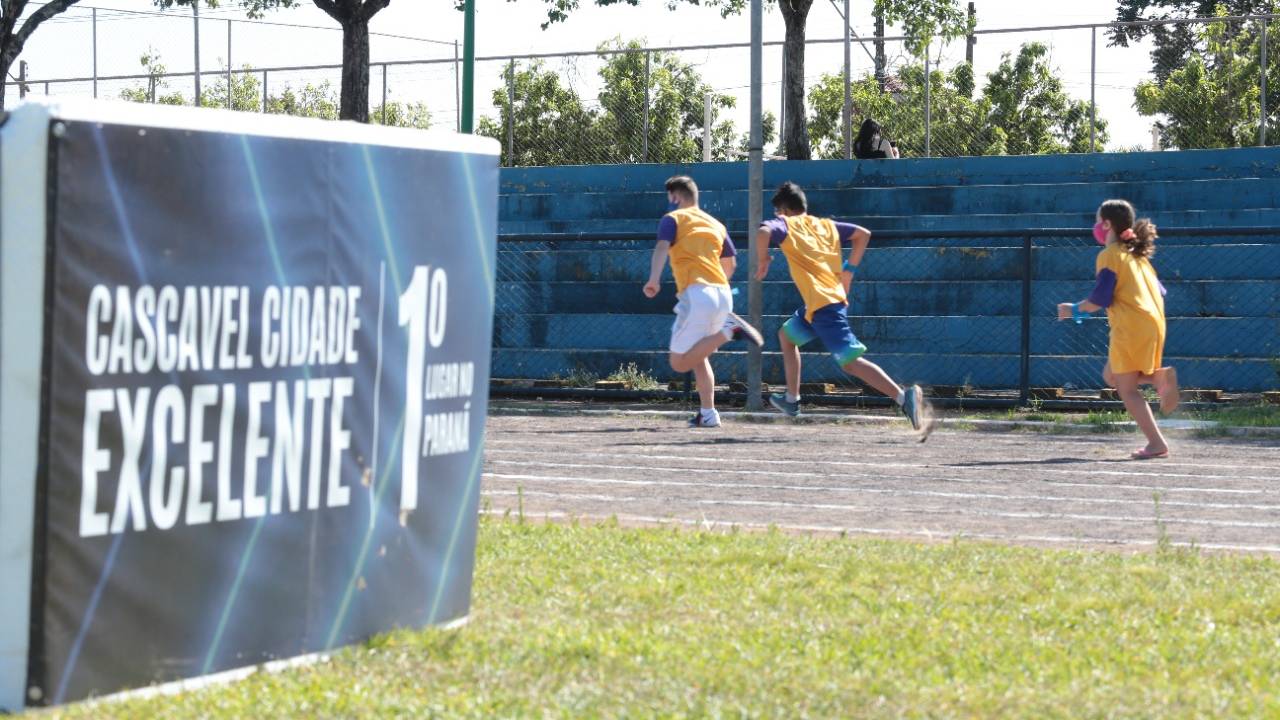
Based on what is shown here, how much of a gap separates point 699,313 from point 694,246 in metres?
0.53

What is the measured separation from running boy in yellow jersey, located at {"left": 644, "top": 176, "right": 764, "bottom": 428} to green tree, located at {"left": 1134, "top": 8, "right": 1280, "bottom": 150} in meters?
12.0

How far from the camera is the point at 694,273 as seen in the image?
14.0 meters

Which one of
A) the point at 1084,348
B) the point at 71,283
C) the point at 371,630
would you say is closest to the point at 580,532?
the point at 371,630

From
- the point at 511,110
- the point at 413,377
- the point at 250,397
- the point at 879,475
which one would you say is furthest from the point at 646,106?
the point at 250,397

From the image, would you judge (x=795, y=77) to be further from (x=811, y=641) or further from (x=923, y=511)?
(x=811, y=641)

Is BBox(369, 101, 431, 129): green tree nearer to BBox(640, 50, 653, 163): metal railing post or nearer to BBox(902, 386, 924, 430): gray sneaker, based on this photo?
BBox(640, 50, 653, 163): metal railing post

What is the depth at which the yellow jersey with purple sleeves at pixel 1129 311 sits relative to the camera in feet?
39.6

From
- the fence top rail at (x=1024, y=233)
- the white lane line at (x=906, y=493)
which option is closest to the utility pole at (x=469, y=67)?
the fence top rail at (x=1024, y=233)

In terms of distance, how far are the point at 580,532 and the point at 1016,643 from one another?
2.75m

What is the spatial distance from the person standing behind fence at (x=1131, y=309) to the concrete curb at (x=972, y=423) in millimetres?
1970

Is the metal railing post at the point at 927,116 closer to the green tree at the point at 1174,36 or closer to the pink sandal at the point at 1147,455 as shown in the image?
the green tree at the point at 1174,36

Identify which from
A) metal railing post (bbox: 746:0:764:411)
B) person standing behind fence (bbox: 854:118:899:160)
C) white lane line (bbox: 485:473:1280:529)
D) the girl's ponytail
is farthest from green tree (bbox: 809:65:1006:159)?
white lane line (bbox: 485:473:1280:529)

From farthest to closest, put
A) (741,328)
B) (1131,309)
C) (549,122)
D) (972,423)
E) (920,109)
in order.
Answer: (549,122) < (920,109) < (972,423) < (741,328) < (1131,309)

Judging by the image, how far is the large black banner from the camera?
4520 mm
